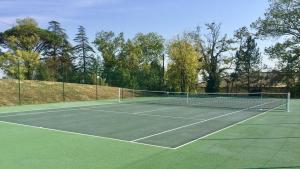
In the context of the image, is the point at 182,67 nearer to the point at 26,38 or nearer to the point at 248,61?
the point at 248,61

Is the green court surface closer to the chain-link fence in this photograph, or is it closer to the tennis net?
the tennis net

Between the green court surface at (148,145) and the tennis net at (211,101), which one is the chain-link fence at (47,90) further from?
the green court surface at (148,145)

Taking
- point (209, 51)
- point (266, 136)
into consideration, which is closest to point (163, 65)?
point (209, 51)

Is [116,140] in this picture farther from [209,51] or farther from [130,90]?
[209,51]

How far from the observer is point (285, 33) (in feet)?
143

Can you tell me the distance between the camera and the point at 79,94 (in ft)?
102

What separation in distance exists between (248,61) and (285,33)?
17.9ft

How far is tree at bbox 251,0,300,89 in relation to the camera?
138ft

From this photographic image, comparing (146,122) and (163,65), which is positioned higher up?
(163,65)

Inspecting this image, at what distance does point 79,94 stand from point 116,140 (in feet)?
70.0

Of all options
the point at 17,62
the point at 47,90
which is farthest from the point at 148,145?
the point at 17,62

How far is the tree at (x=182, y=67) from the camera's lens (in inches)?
1710

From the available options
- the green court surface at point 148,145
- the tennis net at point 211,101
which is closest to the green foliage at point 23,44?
the tennis net at point 211,101

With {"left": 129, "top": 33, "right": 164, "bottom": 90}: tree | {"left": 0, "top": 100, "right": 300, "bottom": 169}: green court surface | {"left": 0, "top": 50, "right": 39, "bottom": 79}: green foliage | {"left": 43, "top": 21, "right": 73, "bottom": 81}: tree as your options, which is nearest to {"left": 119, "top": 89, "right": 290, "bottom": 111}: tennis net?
{"left": 0, "top": 100, "right": 300, "bottom": 169}: green court surface
